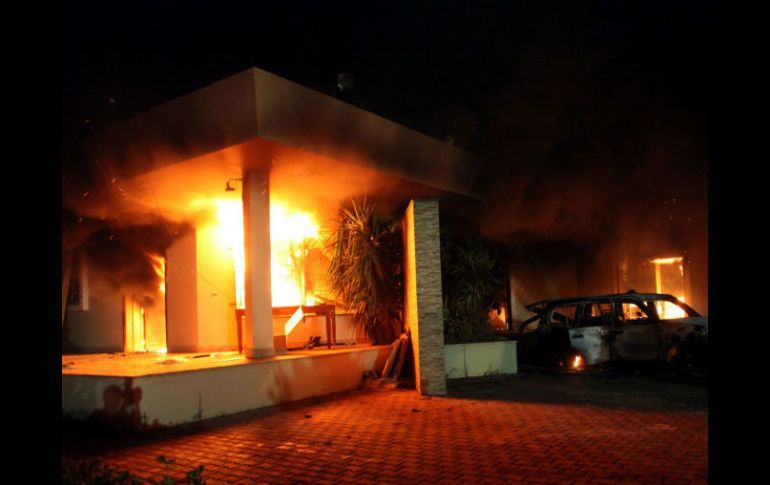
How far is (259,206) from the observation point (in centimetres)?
852

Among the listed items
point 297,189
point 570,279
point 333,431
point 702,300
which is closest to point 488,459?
point 333,431

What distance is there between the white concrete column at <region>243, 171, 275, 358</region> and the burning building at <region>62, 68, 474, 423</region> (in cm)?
2

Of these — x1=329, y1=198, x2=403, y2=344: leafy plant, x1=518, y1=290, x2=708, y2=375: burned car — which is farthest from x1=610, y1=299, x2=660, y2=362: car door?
x1=329, y1=198, x2=403, y2=344: leafy plant

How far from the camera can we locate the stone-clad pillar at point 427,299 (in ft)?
28.5

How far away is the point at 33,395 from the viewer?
2.01 metres

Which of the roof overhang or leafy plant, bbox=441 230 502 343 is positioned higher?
the roof overhang

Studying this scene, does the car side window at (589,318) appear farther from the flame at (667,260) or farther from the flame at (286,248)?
the flame at (667,260)

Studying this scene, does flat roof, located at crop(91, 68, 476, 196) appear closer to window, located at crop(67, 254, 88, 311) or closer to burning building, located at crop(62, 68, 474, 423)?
burning building, located at crop(62, 68, 474, 423)

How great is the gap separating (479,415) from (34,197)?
6.10 metres

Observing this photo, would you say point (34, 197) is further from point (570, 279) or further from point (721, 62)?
point (570, 279)

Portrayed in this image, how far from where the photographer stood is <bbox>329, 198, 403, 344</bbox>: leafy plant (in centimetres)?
1009

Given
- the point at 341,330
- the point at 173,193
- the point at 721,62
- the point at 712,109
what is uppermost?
the point at 173,193

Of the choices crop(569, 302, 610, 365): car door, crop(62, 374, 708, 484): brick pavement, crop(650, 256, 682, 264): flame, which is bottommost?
crop(62, 374, 708, 484): brick pavement

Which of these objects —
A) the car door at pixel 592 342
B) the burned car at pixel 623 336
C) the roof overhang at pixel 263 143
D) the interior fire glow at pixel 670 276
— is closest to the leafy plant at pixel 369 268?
the roof overhang at pixel 263 143
